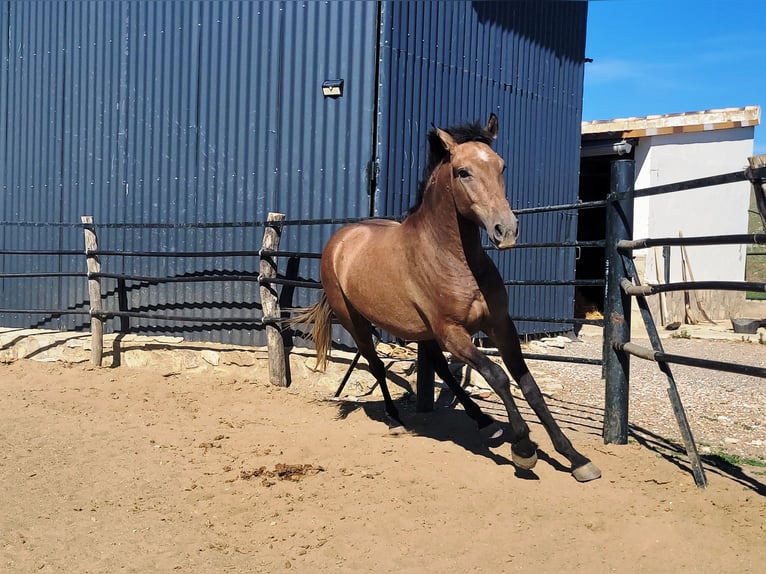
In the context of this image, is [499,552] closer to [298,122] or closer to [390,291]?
[390,291]

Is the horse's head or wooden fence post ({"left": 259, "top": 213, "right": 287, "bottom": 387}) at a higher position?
the horse's head

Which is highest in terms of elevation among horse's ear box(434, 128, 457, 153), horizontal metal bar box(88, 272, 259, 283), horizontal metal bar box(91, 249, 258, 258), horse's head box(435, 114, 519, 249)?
horse's ear box(434, 128, 457, 153)

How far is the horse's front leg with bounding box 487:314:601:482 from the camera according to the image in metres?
3.89

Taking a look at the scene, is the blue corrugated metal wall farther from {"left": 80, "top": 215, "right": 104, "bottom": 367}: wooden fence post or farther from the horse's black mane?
the horse's black mane

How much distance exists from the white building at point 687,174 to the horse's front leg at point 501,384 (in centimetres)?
940

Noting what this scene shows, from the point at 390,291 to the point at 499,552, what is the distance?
192 cm

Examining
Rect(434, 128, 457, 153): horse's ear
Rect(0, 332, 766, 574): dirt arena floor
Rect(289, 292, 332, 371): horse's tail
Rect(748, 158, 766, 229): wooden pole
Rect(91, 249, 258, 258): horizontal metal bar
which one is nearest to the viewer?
Rect(748, 158, 766, 229): wooden pole

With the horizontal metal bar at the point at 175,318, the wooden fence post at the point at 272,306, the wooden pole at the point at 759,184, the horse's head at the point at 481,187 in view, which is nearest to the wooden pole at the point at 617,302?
the horse's head at the point at 481,187

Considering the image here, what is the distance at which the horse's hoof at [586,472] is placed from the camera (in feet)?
12.7

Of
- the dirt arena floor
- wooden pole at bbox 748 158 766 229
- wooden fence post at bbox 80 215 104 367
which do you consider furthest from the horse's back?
wooden fence post at bbox 80 215 104 367

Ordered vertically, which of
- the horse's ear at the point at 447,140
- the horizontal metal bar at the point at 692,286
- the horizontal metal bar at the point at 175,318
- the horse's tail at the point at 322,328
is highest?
the horse's ear at the point at 447,140

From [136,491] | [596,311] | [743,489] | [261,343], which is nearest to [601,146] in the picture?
[596,311]

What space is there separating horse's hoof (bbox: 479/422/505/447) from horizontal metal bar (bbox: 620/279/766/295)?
1240 mm

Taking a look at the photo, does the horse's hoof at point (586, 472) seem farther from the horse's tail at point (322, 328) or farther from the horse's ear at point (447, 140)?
the horse's tail at point (322, 328)
